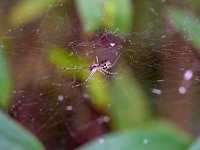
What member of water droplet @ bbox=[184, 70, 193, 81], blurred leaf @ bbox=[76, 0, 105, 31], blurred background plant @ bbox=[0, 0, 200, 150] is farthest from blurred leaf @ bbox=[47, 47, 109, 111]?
water droplet @ bbox=[184, 70, 193, 81]

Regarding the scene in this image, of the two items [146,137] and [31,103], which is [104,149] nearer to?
[146,137]

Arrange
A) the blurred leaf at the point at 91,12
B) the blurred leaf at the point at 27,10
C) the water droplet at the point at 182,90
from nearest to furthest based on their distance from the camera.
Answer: the blurred leaf at the point at 91,12 → the blurred leaf at the point at 27,10 → the water droplet at the point at 182,90

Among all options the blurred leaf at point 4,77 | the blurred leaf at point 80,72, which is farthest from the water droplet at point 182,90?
the blurred leaf at point 4,77

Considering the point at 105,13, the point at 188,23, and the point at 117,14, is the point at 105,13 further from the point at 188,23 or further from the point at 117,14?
the point at 188,23

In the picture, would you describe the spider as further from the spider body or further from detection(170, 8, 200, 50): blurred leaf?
detection(170, 8, 200, 50): blurred leaf

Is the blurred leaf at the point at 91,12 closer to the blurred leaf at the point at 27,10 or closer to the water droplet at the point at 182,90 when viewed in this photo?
the blurred leaf at the point at 27,10
